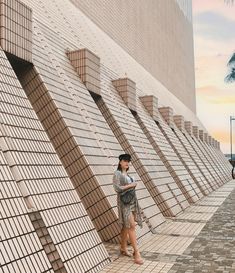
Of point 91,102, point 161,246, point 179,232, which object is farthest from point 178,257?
point 91,102

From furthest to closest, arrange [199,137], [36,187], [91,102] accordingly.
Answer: [199,137] → [91,102] → [36,187]

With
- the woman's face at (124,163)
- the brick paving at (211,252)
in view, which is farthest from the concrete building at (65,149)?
the brick paving at (211,252)

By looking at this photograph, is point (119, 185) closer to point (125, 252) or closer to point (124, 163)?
point (124, 163)

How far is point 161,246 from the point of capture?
668 centimetres

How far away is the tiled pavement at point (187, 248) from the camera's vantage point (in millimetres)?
5328

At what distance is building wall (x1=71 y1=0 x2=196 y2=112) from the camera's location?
19.5 meters

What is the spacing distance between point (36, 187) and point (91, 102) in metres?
3.92

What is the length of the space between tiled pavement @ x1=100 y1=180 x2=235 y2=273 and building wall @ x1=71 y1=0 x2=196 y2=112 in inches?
403

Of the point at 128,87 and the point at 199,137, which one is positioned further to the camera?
the point at 199,137

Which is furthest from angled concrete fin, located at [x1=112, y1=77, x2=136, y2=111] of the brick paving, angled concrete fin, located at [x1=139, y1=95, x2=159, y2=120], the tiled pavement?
the brick paving

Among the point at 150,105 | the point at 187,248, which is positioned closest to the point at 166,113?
the point at 150,105

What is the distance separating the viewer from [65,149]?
21.9ft

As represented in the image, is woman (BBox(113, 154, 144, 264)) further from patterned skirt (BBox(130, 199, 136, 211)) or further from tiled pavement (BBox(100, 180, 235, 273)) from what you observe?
tiled pavement (BBox(100, 180, 235, 273))

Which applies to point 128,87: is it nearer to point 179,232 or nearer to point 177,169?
point 177,169
